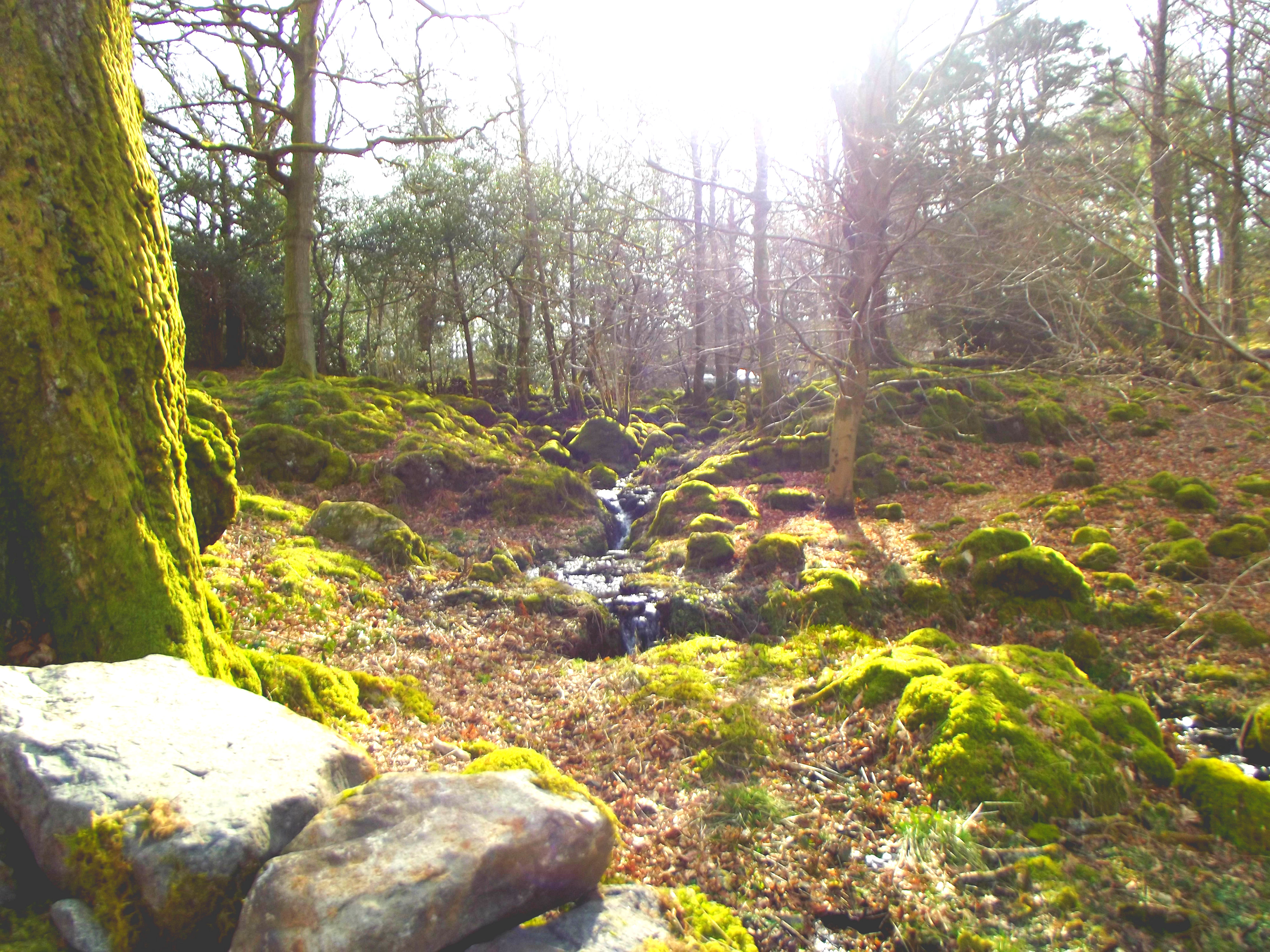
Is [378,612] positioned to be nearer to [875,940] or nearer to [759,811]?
[759,811]

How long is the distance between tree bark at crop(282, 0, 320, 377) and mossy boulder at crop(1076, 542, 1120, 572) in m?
15.1

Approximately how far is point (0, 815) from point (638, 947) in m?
2.40

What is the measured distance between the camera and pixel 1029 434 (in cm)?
1441

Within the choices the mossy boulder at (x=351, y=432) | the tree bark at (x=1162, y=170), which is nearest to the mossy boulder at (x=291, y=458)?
the mossy boulder at (x=351, y=432)

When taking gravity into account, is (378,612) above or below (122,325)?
A: below

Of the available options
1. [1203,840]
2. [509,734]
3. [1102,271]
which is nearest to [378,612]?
[509,734]

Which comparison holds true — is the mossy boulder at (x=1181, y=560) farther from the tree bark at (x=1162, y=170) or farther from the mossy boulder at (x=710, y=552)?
the mossy boulder at (x=710, y=552)

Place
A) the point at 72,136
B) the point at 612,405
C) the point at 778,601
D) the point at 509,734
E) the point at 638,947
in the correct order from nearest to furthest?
the point at 638,947 < the point at 72,136 < the point at 509,734 < the point at 778,601 < the point at 612,405

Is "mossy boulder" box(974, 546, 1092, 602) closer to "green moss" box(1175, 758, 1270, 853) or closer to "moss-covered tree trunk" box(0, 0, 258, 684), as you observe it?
"green moss" box(1175, 758, 1270, 853)

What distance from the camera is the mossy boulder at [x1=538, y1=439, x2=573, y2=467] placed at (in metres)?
18.0

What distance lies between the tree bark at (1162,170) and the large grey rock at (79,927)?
21.1 feet

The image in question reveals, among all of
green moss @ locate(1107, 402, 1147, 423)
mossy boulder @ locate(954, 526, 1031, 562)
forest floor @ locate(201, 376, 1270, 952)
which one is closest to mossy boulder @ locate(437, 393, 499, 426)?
forest floor @ locate(201, 376, 1270, 952)

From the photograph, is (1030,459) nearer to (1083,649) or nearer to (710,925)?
(1083,649)

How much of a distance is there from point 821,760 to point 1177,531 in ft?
22.3
